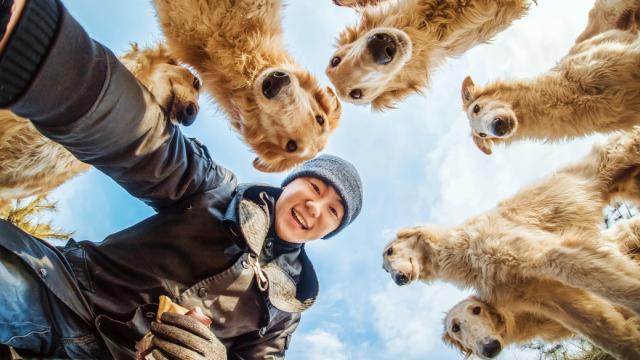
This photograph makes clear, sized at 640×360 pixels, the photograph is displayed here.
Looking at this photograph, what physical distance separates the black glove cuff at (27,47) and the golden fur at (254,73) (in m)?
1.41

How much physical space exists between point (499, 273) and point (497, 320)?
821mm

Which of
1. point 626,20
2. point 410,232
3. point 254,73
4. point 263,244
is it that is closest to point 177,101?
point 254,73

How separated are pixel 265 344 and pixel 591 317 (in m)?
3.33

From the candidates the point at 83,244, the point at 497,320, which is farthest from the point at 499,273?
the point at 83,244

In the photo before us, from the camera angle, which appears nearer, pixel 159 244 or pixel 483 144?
pixel 159 244

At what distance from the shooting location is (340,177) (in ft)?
11.4

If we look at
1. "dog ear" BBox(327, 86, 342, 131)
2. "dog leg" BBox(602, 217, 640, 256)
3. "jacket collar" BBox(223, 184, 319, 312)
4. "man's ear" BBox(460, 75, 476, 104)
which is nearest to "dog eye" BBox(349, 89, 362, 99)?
"dog ear" BBox(327, 86, 342, 131)

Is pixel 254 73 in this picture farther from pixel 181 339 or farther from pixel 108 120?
pixel 181 339

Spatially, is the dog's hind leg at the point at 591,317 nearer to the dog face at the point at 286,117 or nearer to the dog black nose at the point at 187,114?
the dog face at the point at 286,117

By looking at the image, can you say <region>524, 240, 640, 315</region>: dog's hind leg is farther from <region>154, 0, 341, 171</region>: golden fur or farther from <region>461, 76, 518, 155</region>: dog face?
<region>154, 0, 341, 171</region>: golden fur

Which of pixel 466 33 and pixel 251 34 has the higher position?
pixel 251 34

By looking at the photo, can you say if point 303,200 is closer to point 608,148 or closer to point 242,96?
point 242,96

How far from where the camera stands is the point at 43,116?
1676mm

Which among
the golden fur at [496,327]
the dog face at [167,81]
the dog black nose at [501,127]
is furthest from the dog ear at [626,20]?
the dog face at [167,81]
